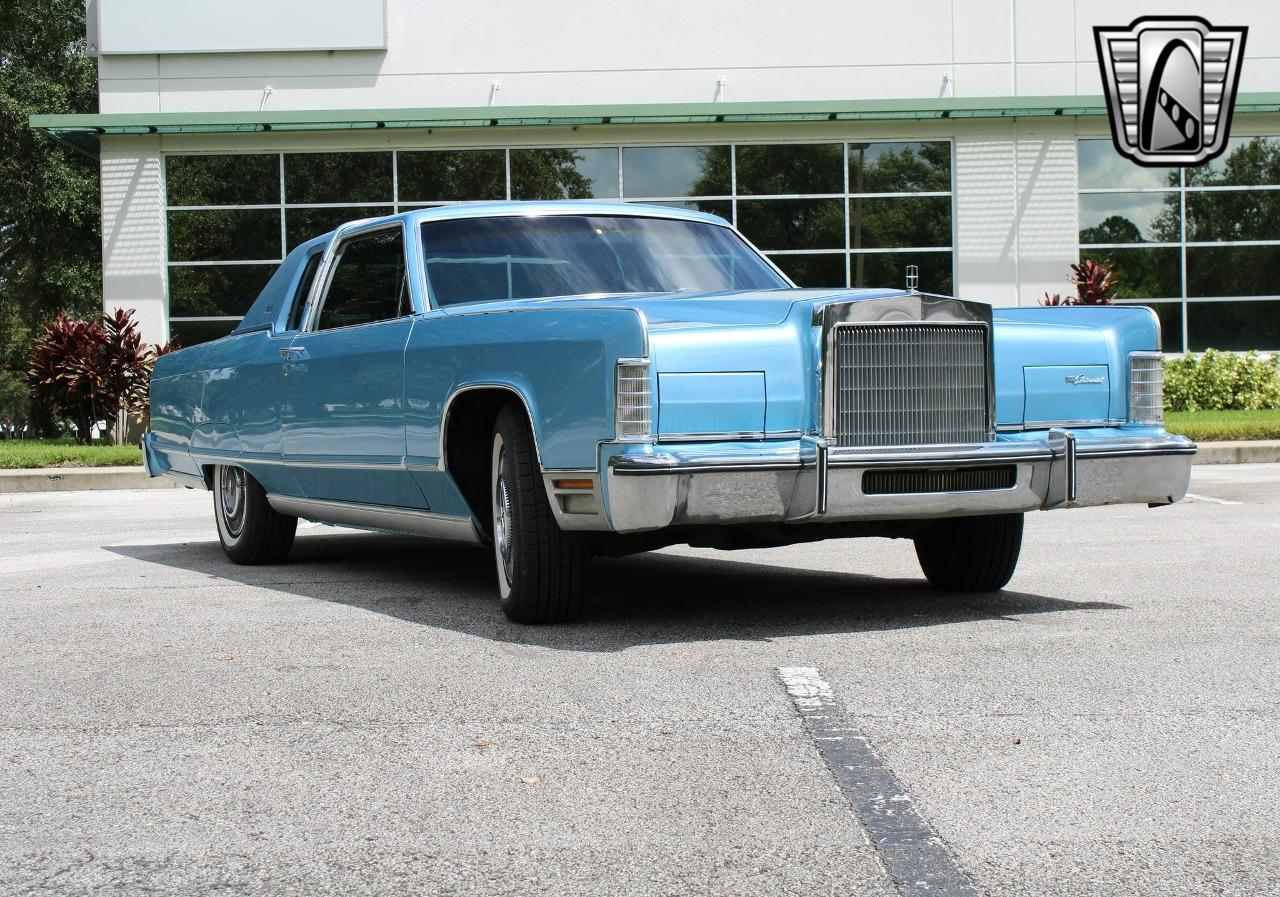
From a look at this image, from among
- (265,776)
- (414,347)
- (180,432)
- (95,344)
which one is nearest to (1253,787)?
(265,776)

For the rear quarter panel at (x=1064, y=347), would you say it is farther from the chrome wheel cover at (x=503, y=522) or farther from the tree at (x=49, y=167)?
the tree at (x=49, y=167)

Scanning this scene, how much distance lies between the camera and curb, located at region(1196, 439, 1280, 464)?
57.8 feet

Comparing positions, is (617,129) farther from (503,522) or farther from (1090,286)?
(503,522)

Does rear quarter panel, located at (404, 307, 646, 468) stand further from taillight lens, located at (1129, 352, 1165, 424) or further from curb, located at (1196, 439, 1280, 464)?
curb, located at (1196, 439, 1280, 464)

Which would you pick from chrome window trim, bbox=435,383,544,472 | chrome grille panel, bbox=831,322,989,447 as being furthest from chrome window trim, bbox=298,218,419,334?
chrome grille panel, bbox=831,322,989,447

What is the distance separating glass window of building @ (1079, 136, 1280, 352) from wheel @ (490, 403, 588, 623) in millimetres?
21367

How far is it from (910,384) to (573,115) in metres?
19.5

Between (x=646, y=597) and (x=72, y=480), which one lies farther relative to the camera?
(x=72, y=480)

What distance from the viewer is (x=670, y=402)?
5914mm

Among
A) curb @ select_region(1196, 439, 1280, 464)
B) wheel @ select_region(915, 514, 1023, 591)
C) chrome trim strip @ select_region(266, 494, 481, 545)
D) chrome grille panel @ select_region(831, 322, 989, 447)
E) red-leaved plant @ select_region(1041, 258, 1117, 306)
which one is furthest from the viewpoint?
red-leaved plant @ select_region(1041, 258, 1117, 306)

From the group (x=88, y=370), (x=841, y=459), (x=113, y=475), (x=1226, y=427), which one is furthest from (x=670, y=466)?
(x=88, y=370)

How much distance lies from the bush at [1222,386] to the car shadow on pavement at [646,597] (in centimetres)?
1702

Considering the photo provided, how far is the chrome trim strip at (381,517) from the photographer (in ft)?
23.2

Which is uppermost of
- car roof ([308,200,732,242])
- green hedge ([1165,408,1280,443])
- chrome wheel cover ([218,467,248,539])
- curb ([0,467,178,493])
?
car roof ([308,200,732,242])
